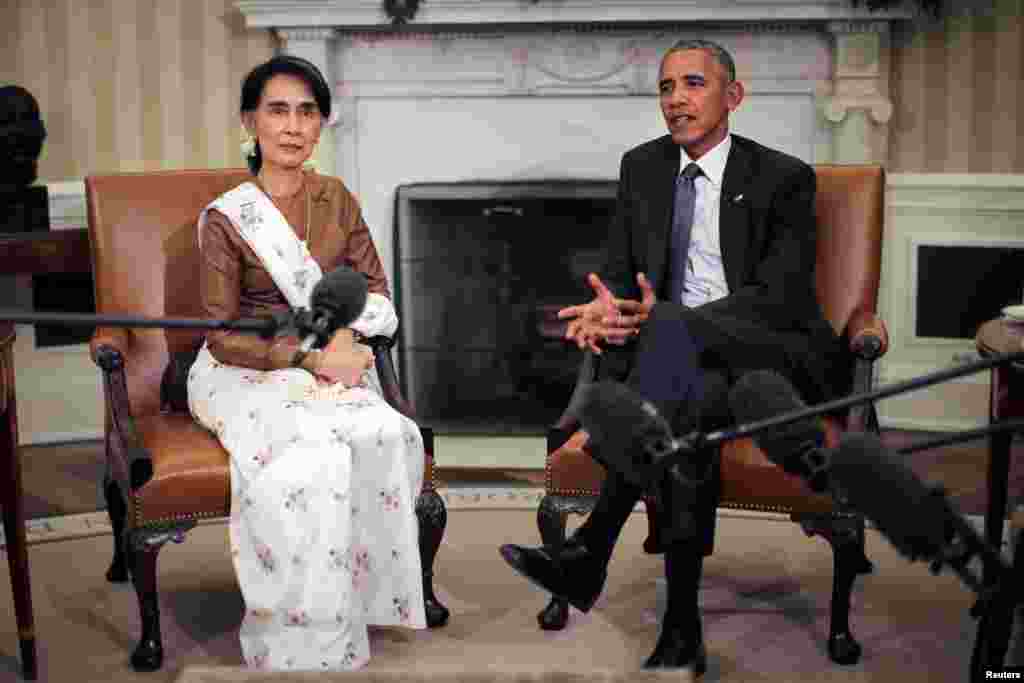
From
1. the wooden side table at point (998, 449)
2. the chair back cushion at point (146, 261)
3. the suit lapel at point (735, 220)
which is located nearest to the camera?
the wooden side table at point (998, 449)

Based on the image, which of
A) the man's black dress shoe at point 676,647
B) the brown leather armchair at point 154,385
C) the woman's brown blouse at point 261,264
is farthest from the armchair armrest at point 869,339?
the woman's brown blouse at point 261,264

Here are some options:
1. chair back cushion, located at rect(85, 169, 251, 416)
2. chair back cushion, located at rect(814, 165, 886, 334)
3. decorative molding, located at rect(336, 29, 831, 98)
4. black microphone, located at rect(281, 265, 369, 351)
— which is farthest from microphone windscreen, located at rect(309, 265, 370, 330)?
decorative molding, located at rect(336, 29, 831, 98)

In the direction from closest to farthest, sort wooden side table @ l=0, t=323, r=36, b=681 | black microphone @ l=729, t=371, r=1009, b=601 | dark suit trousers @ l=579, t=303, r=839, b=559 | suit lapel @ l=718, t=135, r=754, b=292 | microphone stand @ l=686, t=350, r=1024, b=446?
1. black microphone @ l=729, t=371, r=1009, b=601
2. microphone stand @ l=686, t=350, r=1024, b=446
3. dark suit trousers @ l=579, t=303, r=839, b=559
4. wooden side table @ l=0, t=323, r=36, b=681
5. suit lapel @ l=718, t=135, r=754, b=292

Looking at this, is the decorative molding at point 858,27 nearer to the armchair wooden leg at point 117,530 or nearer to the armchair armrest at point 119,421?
the armchair armrest at point 119,421

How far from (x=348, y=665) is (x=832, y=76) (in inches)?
116

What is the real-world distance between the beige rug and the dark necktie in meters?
0.77

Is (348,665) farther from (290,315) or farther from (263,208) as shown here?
(290,315)

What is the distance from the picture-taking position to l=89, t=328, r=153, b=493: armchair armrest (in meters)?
3.09

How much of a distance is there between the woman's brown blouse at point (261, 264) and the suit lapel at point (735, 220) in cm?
81

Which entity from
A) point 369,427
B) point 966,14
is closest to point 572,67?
point 966,14

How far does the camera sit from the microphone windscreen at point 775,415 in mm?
1708

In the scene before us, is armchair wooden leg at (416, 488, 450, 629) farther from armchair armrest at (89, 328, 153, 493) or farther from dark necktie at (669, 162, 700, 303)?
dark necktie at (669, 162, 700, 303)

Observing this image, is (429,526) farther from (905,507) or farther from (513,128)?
(513,128)

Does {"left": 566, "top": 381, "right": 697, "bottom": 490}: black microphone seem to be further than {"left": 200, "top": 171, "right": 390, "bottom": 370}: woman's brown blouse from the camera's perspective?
No
